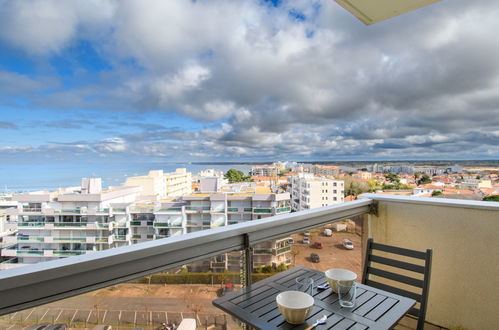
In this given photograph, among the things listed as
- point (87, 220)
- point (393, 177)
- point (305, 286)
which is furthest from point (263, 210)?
point (305, 286)

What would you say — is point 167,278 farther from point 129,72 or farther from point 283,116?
point 129,72

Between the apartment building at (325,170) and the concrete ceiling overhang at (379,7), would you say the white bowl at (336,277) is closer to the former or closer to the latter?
the concrete ceiling overhang at (379,7)

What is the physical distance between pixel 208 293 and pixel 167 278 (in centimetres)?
24

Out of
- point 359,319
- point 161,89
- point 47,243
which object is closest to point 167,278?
point 359,319

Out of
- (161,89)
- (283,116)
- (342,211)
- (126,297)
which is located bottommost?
(126,297)

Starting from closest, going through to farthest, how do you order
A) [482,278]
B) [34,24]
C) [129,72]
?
[482,278]
[34,24]
[129,72]

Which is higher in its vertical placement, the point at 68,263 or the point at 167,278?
the point at 68,263

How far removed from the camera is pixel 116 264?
116 centimetres

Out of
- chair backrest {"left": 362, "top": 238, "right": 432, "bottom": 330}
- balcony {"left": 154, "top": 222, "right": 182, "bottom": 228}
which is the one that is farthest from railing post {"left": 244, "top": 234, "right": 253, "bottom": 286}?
balcony {"left": 154, "top": 222, "right": 182, "bottom": 228}

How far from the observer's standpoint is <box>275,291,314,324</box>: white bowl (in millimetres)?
1106

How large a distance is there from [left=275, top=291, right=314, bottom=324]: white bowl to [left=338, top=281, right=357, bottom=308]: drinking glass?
19cm

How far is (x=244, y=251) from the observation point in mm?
1680

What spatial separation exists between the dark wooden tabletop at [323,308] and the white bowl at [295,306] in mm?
26

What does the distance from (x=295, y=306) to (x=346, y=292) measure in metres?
0.29
